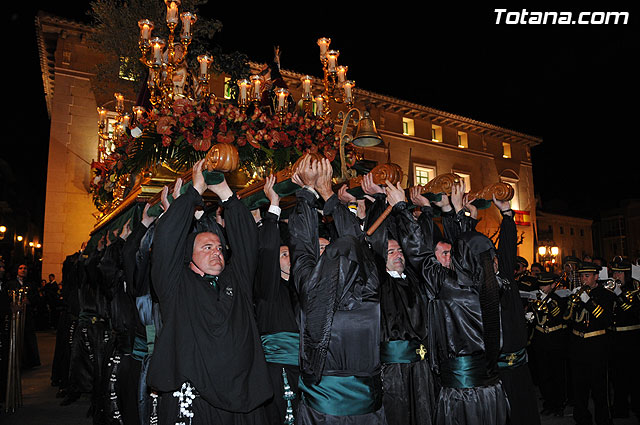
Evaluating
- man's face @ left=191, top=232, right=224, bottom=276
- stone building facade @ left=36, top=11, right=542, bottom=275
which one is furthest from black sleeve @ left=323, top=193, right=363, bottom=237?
stone building facade @ left=36, top=11, right=542, bottom=275

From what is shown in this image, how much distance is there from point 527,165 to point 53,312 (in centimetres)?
2861

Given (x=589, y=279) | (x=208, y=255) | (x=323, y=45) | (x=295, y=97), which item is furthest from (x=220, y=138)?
(x=295, y=97)

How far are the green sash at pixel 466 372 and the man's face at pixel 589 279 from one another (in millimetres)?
3897

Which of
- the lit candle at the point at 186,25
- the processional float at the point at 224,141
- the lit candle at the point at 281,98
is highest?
the lit candle at the point at 186,25

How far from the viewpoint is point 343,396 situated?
9.59 feet

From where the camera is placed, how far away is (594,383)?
6.21 m

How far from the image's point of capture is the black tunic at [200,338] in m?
2.77

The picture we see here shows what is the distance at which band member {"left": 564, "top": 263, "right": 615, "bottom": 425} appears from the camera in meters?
6.13

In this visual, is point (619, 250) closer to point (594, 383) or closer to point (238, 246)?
point (594, 383)

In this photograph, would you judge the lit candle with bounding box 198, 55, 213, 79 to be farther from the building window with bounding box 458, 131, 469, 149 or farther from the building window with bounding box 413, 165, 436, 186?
the building window with bounding box 458, 131, 469, 149

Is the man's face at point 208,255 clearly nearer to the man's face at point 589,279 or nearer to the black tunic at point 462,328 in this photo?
the black tunic at point 462,328

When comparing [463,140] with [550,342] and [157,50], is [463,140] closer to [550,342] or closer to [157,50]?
[550,342]

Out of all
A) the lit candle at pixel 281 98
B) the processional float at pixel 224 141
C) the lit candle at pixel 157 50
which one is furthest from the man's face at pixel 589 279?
the lit candle at pixel 157 50

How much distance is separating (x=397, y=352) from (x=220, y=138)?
248 cm
